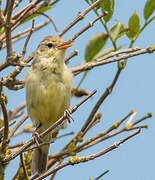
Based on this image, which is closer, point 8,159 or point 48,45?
point 8,159

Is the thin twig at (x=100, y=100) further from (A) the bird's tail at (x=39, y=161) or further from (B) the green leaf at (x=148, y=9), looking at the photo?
(A) the bird's tail at (x=39, y=161)

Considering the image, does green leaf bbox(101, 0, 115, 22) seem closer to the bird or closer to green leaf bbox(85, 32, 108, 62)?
green leaf bbox(85, 32, 108, 62)

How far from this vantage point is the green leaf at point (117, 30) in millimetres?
2789

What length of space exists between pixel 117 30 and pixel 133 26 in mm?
144

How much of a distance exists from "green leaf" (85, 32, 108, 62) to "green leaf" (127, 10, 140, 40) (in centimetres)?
44

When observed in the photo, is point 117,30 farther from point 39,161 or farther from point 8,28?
point 39,161

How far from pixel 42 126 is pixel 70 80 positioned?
2.65ft

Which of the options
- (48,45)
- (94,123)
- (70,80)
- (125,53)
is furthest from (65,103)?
(125,53)

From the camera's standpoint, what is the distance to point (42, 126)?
4281 millimetres

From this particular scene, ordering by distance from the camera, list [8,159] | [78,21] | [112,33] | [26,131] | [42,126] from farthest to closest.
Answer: [42,126] < [26,131] < [112,33] < [78,21] < [8,159]

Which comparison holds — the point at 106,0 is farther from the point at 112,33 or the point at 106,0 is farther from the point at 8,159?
the point at 8,159

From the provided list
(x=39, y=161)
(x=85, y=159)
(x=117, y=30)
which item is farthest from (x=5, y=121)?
(x=39, y=161)

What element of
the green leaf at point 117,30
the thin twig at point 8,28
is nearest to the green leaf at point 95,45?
the green leaf at point 117,30

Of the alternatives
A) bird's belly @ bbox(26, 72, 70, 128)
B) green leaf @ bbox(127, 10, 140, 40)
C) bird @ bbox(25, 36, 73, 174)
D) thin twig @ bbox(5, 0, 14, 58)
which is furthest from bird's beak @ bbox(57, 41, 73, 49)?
thin twig @ bbox(5, 0, 14, 58)
